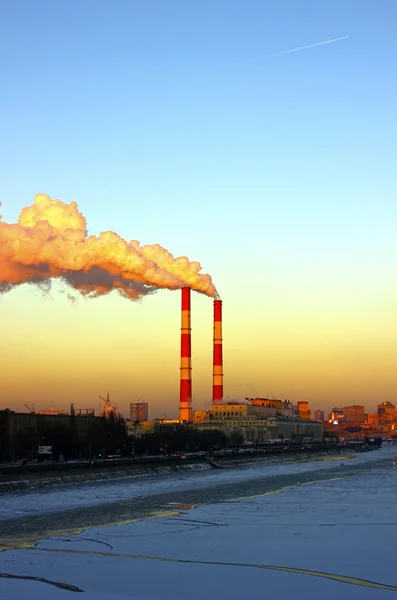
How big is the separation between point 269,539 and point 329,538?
7.31 ft

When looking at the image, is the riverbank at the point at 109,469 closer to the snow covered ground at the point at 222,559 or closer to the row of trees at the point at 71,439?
the row of trees at the point at 71,439

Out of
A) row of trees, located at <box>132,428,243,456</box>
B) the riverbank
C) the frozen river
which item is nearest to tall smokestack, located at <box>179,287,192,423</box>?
row of trees, located at <box>132,428,243,456</box>

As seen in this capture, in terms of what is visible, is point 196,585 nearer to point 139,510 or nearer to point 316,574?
point 316,574

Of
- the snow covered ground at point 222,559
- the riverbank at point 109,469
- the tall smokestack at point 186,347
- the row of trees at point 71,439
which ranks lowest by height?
the riverbank at point 109,469

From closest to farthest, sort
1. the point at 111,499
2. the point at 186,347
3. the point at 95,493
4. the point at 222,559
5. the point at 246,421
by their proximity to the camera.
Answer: the point at 222,559 < the point at 111,499 < the point at 95,493 < the point at 186,347 < the point at 246,421

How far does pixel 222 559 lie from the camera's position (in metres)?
24.3

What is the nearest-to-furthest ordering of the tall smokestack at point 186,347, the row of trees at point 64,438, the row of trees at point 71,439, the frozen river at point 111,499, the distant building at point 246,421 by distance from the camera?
1. the frozen river at point 111,499
2. the row of trees at point 64,438
3. the row of trees at point 71,439
4. the tall smokestack at point 186,347
5. the distant building at point 246,421

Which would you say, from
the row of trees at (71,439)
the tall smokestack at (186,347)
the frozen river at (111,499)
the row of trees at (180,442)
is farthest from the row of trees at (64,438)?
the tall smokestack at (186,347)

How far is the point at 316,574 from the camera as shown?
71.6ft

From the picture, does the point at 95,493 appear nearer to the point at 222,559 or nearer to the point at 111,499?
the point at 111,499

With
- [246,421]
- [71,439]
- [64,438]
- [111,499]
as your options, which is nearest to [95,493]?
[111,499]

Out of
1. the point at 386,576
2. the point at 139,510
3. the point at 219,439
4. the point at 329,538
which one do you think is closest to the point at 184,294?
the point at 219,439

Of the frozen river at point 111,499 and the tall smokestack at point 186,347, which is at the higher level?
the tall smokestack at point 186,347

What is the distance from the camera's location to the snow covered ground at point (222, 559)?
1984 centimetres
